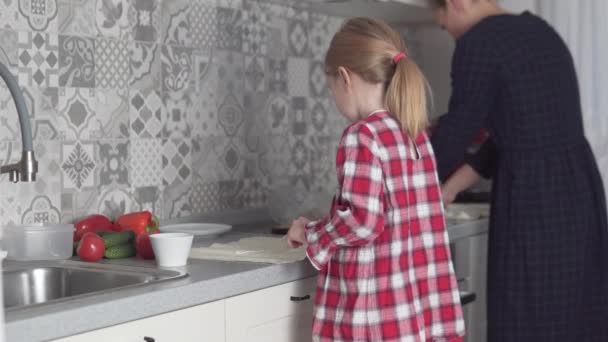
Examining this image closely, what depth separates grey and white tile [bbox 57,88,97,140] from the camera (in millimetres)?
1953

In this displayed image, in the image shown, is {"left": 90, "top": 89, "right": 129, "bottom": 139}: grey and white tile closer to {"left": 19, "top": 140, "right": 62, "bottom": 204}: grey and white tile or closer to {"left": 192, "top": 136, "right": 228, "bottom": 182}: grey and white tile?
{"left": 19, "top": 140, "right": 62, "bottom": 204}: grey and white tile

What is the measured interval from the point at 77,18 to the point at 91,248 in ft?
1.83

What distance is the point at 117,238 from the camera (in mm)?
1797

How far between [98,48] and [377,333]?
939mm

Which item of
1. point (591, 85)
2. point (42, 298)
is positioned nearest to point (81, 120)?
point (42, 298)

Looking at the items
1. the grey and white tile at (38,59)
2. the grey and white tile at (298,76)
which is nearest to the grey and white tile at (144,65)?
the grey and white tile at (38,59)

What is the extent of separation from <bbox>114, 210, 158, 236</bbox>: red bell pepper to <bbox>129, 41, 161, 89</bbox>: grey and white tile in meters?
0.34

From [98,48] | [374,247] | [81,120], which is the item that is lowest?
[374,247]

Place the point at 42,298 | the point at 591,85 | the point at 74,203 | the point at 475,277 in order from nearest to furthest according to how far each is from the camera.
A: the point at 42,298 < the point at 74,203 < the point at 475,277 < the point at 591,85

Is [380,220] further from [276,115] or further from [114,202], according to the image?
[276,115]

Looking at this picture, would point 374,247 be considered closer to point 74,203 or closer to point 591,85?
point 74,203

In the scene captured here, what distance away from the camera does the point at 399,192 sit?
161 centimetres

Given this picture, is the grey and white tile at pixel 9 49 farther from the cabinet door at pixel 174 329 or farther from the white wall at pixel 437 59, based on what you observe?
the white wall at pixel 437 59

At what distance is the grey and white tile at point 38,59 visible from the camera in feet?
6.10
